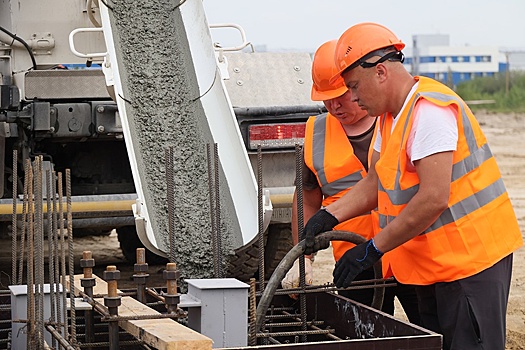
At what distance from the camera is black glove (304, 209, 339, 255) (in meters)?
3.62

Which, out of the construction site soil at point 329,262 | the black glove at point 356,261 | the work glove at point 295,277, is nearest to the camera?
the black glove at point 356,261

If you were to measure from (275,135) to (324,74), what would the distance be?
1696mm

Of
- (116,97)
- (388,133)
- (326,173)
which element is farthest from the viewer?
(116,97)

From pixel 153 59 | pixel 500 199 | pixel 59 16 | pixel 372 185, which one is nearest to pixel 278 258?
pixel 153 59

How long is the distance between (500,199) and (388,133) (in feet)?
1.45

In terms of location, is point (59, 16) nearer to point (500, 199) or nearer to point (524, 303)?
point (524, 303)

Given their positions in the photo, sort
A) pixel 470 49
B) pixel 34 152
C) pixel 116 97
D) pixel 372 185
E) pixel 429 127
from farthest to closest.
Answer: pixel 470 49
pixel 34 152
pixel 116 97
pixel 372 185
pixel 429 127

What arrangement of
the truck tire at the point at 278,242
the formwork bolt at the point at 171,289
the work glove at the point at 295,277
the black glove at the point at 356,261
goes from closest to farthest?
the formwork bolt at the point at 171,289
the black glove at the point at 356,261
the work glove at the point at 295,277
the truck tire at the point at 278,242

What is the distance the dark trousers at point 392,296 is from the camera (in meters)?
4.11

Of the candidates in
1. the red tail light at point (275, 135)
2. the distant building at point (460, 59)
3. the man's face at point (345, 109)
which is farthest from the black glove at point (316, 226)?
the distant building at point (460, 59)

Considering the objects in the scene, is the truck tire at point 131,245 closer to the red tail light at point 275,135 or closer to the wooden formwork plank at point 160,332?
the red tail light at point 275,135

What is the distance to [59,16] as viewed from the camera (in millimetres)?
6570

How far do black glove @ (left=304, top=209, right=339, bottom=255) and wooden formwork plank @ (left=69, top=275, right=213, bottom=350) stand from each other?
0.62 metres

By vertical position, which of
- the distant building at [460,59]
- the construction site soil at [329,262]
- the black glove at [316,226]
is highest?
the distant building at [460,59]
